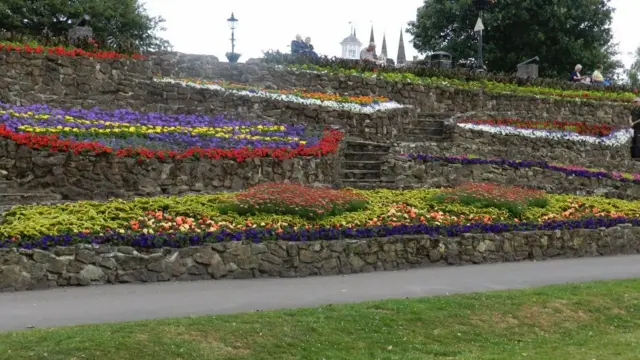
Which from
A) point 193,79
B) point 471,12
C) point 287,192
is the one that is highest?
point 471,12

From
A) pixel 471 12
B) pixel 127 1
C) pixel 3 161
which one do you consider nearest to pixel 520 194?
pixel 3 161

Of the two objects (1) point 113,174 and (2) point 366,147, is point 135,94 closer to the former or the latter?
(2) point 366,147

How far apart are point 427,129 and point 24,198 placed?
11955mm

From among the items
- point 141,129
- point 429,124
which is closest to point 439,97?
point 429,124

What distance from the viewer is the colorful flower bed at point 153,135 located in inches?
481

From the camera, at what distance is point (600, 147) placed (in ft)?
72.1

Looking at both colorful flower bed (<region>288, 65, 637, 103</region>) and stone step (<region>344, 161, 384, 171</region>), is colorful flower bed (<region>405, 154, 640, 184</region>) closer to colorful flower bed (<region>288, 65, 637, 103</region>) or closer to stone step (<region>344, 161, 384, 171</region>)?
stone step (<region>344, 161, 384, 171</region>)

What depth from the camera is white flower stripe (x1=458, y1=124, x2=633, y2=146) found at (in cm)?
2038

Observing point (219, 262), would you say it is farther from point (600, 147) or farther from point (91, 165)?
point (600, 147)

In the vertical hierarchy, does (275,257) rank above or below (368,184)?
below

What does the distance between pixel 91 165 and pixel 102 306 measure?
5.26 m

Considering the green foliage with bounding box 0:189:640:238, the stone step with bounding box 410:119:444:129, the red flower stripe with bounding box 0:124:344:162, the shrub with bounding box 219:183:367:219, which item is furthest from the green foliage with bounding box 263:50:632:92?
the shrub with bounding box 219:183:367:219

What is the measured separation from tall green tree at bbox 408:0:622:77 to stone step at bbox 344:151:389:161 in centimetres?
1990

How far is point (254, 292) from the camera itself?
8016mm
